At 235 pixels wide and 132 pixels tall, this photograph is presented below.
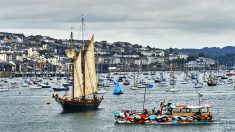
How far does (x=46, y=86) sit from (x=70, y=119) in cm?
8029

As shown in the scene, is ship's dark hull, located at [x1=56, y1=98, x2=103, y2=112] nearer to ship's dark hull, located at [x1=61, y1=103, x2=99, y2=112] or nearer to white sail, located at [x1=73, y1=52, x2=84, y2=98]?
ship's dark hull, located at [x1=61, y1=103, x2=99, y2=112]

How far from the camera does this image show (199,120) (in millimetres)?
64438

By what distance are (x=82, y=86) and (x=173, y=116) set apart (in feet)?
56.4

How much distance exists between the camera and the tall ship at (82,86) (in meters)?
77.0

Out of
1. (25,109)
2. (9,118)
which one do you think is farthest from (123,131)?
(25,109)

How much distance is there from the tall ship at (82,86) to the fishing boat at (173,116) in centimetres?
1186

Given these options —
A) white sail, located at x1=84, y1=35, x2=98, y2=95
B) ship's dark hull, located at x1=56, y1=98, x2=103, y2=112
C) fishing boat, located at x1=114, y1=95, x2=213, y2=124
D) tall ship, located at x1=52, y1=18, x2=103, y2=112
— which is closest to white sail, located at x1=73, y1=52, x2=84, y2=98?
tall ship, located at x1=52, y1=18, x2=103, y2=112

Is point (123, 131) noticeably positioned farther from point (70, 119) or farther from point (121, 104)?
point (121, 104)

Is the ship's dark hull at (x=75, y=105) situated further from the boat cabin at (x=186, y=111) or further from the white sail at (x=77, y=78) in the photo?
the boat cabin at (x=186, y=111)

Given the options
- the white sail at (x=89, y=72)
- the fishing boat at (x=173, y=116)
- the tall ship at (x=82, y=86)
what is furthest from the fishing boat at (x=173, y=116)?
the white sail at (x=89, y=72)

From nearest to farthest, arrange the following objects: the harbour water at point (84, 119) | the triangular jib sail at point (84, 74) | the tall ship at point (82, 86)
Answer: the harbour water at point (84, 119), the tall ship at point (82, 86), the triangular jib sail at point (84, 74)

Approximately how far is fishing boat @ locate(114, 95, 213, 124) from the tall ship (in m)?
11.9

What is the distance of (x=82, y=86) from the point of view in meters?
79.4

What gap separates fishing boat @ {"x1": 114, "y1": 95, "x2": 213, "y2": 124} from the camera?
64375 millimetres
